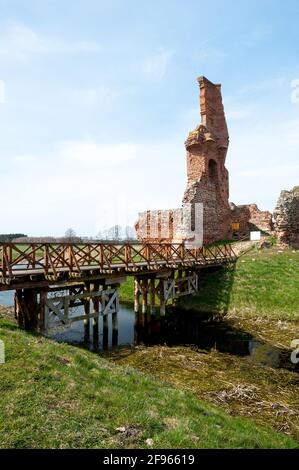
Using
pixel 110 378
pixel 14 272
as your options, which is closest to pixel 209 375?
pixel 110 378

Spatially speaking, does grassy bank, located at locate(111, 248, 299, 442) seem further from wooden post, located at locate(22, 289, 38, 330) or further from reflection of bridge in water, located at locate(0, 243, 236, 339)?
wooden post, located at locate(22, 289, 38, 330)

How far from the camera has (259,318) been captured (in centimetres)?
1920

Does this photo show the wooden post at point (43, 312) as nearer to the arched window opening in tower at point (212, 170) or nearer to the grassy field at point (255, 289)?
the grassy field at point (255, 289)

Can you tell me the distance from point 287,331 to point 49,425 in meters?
13.9

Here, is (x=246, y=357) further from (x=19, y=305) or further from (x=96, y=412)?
(x=19, y=305)

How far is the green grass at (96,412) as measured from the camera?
5652 millimetres

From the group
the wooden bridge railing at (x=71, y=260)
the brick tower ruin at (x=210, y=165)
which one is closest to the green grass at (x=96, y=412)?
the wooden bridge railing at (x=71, y=260)

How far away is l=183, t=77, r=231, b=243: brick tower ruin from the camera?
31547 millimetres

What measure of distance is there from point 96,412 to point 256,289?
1745cm

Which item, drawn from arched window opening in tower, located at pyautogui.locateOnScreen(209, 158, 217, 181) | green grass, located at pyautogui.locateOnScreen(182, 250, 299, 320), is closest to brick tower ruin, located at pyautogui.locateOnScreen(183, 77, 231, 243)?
arched window opening in tower, located at pyautogui.locateOnScreen(209, 158, 217, 181)

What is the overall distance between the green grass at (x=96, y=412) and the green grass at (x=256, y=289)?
12811mm

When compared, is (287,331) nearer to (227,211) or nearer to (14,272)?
(14,272)

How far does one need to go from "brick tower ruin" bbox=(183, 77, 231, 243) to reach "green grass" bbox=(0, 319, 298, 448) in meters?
22.9
